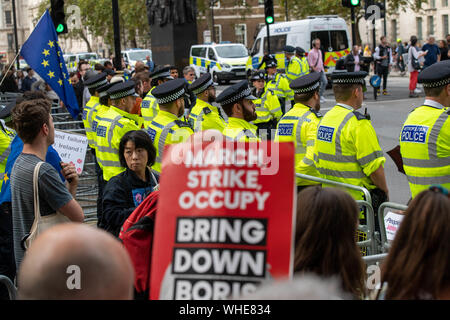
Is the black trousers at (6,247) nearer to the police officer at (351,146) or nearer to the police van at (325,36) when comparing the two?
the police officer at (351,146)

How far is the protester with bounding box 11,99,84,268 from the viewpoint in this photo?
4.53m

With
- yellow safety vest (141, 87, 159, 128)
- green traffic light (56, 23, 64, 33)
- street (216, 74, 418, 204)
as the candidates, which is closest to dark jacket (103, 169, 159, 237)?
yellow safety vest (141, 87, 159, 128)

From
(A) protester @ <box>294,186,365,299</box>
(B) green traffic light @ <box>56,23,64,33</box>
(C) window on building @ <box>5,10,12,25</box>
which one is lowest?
(A) protester @ <box>294,186,365,299</box>

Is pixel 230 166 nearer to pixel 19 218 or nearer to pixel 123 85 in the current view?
pixel 19 218

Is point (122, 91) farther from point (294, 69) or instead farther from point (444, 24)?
point (444, 24)

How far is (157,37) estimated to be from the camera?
68.5 ft

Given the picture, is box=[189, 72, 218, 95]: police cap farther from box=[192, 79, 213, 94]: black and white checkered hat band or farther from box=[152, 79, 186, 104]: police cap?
box=[152, 79, 186, 104]: police cap

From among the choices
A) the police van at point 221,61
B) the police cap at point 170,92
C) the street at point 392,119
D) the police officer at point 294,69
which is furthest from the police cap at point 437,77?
the police van at point 221,61

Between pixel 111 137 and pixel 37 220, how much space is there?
9.52 feet

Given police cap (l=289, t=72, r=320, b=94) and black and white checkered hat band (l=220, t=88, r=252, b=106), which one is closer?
black and white checkered hat band (l=220, t=88, r=252, b=106)

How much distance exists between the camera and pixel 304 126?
654 centimetres

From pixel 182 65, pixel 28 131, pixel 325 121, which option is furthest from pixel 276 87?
pixel 28 131

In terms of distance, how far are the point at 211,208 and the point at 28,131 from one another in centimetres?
255

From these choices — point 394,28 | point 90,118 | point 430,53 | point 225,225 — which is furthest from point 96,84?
point 394,28
